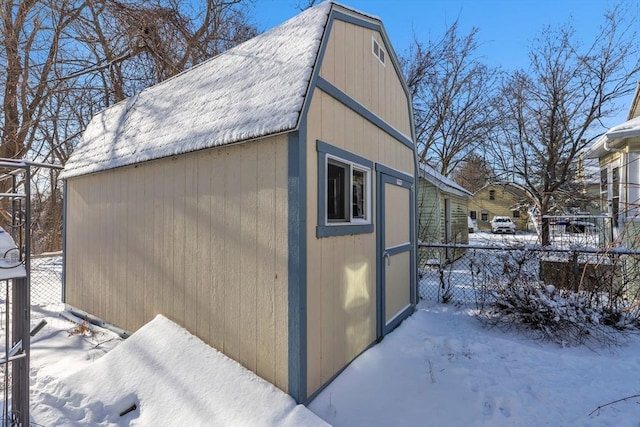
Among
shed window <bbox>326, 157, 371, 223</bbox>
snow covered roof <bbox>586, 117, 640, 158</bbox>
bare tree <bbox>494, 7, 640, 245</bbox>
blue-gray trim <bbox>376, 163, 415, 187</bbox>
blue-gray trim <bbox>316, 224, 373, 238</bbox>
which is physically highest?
bare tree <bbox>494, 7, 640, 245</bbox>

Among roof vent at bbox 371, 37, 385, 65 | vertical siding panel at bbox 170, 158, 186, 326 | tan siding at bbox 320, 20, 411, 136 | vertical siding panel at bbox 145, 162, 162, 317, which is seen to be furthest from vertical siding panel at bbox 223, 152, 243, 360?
roof vent at bbox 371, 37, 385, 65

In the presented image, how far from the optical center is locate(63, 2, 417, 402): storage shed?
3029 mm

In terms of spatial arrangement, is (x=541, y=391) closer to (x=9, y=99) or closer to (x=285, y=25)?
(x=285, y=25)

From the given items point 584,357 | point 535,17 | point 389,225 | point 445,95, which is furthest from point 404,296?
point 445,95

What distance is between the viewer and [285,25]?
13.3ft

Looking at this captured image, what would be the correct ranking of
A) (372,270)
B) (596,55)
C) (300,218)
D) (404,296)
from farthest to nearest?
(596,55) → (404,296) → (372,270) → (300,218)

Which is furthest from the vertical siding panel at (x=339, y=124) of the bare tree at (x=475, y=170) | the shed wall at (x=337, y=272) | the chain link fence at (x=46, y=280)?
the bare tree at (x=475, y=170)

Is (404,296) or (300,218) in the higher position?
(300,218)

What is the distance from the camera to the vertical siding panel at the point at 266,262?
3064 mm

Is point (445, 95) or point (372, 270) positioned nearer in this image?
point (372, 270)

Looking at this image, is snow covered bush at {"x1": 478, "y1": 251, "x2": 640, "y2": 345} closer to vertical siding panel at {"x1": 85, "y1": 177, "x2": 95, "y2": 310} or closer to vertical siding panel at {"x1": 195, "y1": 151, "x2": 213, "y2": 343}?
vertical siding panel at {"x1": 195, "y1": 151, "x2": 213, "y2": 343}

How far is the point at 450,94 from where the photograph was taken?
17625 millimetres

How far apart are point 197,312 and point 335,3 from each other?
371cm

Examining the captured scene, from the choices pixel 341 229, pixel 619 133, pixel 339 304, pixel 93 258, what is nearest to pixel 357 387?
pixel 339 304
